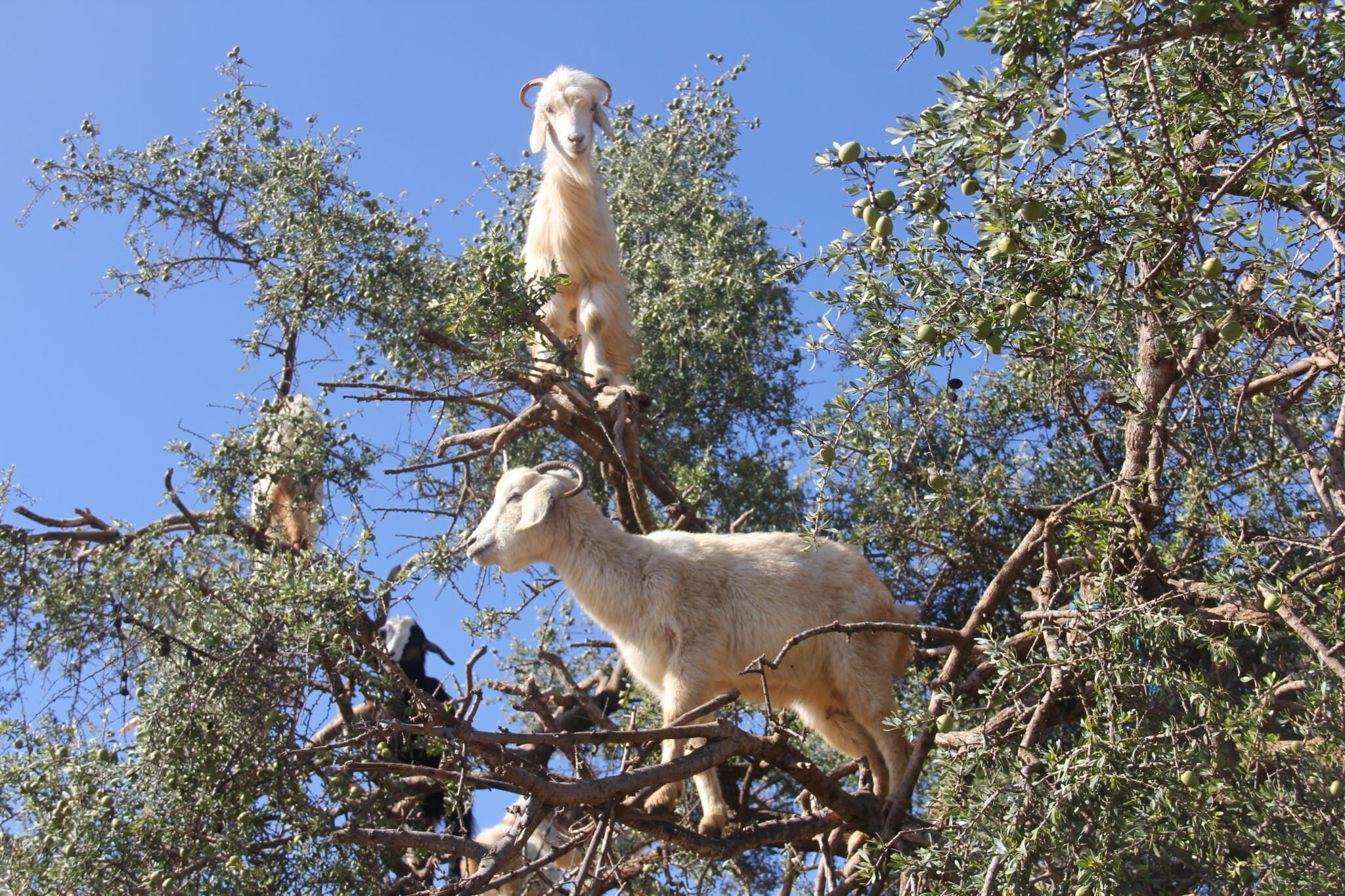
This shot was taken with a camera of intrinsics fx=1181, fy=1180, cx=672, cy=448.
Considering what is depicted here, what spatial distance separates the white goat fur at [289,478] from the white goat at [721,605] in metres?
1.30

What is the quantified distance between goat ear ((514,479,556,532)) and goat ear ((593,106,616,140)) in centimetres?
418

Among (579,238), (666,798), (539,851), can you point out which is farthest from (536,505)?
(579,238)

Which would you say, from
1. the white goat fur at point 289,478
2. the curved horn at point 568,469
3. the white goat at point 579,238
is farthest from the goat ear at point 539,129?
the curved horn at point 568,469

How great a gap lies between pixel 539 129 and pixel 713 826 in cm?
588

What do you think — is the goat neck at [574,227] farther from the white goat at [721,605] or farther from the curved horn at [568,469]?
the white goat at [721,605]

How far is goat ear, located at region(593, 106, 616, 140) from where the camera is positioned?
29.2 feet

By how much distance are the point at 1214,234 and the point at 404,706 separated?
4.33 metres

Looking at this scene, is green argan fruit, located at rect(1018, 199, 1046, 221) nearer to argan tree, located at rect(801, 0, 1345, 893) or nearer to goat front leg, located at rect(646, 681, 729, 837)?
argan tree, located at rect(801, 0, 1345, 893)

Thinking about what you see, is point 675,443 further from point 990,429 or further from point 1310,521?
point 1310,521

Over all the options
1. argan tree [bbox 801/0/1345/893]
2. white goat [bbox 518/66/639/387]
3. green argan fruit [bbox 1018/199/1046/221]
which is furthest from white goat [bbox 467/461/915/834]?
green argan fruit [bbox 1018/199/1046/221]

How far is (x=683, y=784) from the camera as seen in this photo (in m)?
5.14

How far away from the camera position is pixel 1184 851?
3654 mm

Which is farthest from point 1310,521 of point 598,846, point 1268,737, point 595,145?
point 595,145

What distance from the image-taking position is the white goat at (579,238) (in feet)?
25.7
